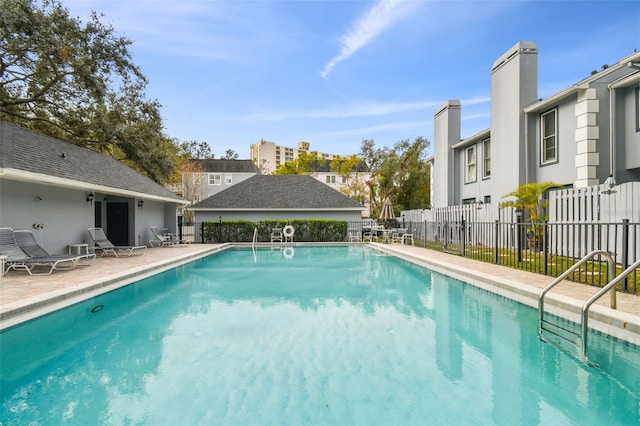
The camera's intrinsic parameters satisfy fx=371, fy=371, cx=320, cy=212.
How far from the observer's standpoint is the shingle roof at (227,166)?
48188 mm

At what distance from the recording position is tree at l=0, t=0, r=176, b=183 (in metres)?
17.8

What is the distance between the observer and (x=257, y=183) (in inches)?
1091

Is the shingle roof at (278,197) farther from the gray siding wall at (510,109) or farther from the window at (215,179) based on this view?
the window at (215,179)

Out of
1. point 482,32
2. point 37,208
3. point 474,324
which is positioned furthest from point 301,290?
point 482,32

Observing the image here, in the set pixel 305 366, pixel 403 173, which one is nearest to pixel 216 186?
pixel 403 173

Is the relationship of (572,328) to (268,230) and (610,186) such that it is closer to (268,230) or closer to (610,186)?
(610,186)

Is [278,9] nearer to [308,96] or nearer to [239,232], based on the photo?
[239,232]

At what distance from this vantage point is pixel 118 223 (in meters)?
17.7

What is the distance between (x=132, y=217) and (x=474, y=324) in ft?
54.1

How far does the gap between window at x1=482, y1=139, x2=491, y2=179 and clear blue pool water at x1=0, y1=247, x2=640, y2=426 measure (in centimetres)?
1187

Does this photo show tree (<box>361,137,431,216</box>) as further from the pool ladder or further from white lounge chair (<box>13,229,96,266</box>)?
the pool ladder

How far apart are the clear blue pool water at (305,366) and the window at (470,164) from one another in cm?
1321

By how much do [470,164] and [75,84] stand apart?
22.3 m

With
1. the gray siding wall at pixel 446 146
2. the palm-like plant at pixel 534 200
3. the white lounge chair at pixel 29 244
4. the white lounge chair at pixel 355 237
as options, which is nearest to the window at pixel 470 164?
the gray siding wall at pixel 446 146
